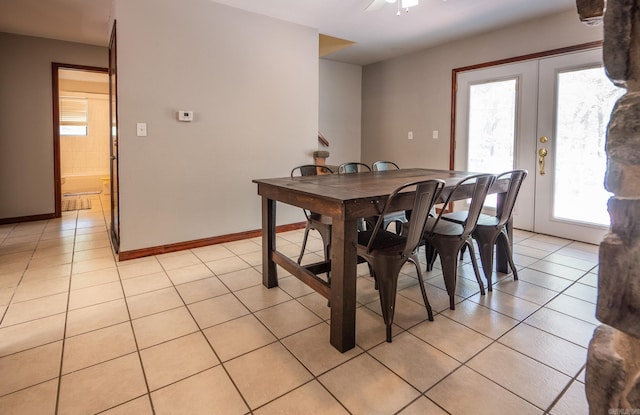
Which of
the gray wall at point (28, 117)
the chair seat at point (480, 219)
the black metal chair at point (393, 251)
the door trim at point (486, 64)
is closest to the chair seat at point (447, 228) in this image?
the chair seat at point (480, 219)

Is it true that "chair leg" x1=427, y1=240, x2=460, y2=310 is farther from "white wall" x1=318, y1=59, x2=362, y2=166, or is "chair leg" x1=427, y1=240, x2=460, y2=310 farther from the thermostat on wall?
"white wall" x1=318, y1=59, x2=362, y2=166

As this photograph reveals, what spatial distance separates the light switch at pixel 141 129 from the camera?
320 centimetres

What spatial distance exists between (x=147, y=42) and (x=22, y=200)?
3.23 metres

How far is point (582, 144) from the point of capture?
371 centimetres

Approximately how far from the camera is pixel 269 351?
1801 millimetres

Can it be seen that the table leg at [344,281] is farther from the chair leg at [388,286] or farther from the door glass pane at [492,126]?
the door glass pane at [492,126]

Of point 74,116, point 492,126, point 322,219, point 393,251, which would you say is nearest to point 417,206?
point 393,251

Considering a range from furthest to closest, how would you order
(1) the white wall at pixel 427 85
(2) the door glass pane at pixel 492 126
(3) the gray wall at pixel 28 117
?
1. (3) the gray wall at pixel 28 117
2. (2) the door glass pane at pixel 492 126
3. (1) the white wall at pixel 427 85

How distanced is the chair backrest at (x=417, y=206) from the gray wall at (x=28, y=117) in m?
4.99

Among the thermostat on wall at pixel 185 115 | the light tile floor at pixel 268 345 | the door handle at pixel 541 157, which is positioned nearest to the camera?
the light tile floor at pixel 268 345

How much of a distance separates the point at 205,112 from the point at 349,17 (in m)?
1.90

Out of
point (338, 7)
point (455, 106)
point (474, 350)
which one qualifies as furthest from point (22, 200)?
point (455, 106)

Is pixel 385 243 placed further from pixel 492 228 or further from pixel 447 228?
pixel 492 228

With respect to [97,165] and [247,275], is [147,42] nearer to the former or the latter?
[247,275]
